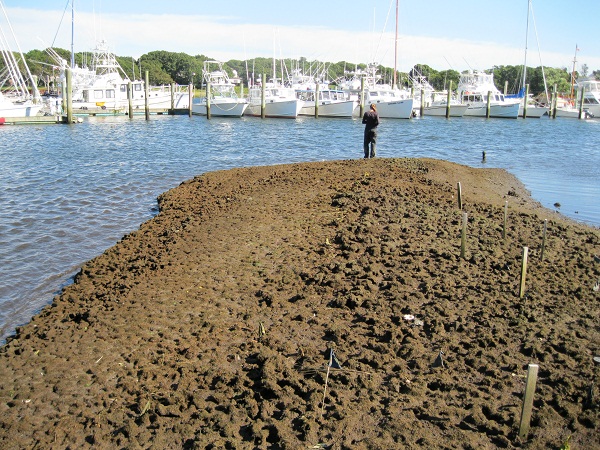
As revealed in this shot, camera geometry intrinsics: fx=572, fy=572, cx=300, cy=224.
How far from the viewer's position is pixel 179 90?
7056 cm

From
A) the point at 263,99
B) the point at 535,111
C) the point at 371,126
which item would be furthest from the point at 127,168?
the point at 535,111

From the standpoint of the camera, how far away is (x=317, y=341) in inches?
240

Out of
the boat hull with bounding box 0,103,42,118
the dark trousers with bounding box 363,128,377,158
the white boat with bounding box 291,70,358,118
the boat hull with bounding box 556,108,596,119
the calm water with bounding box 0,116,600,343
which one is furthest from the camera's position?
the boat hull with bounding box 556,108,596,119

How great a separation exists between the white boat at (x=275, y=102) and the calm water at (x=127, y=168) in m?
12.0

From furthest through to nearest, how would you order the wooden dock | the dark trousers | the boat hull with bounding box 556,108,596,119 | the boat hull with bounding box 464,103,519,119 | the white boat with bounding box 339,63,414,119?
the boat hull with bounding box 556,108,596,119
the boat hull with bounding box 464,103,519,119
the white boat with bounding box 339,63,414,119
the wooden dock
the dark trousers

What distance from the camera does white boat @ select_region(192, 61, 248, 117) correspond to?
59.6 m

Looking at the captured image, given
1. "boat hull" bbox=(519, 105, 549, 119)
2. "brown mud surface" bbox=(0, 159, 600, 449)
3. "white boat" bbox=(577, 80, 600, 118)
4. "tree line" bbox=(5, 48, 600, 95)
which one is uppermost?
"tree line" bbox=(5, 48, 600, 95)

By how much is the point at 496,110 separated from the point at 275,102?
90.5 feet

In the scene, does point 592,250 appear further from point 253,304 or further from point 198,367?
point 198,367

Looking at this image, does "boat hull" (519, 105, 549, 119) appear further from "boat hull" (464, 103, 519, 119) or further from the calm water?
the calm water

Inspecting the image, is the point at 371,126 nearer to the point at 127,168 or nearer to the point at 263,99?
the point at 127,168

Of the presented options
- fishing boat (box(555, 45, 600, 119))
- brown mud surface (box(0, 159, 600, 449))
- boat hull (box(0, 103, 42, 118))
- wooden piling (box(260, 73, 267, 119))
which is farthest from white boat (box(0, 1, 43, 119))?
fishing boat (box(555, 45, 600, 119))

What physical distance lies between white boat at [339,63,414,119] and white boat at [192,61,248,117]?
42.6 ft

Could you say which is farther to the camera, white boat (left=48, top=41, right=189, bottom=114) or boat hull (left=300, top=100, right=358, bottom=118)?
boat hull (left=300, top=100, right=358, bottom=118)
